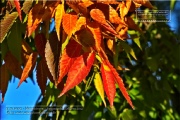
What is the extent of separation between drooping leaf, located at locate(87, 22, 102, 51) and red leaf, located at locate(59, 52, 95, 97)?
0.05ft

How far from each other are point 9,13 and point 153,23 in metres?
0.54

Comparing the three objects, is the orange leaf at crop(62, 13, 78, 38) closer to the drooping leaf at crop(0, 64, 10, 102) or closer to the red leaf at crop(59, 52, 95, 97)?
the red leaf at crop(59, 52, 95, 97)

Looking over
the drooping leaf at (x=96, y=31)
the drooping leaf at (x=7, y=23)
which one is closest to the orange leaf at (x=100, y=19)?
the drooping leaf at (x=96, y=31)

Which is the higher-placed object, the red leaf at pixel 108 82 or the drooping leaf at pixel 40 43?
the drooping leaf at pixel 40 43

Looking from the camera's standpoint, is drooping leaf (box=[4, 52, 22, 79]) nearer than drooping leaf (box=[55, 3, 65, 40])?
No

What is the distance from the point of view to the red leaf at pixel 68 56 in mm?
403

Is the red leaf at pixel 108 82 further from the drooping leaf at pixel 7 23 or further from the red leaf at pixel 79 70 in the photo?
the drooping leaf at pixel 7 23

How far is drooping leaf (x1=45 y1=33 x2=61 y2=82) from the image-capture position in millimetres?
433

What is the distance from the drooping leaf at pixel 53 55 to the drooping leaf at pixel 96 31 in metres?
0.05

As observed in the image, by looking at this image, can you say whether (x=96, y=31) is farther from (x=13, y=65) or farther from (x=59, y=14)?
(x=13, y=65)

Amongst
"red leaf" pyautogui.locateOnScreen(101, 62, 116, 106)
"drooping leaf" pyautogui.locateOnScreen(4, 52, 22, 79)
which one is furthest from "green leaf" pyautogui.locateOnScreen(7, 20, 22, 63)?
"red leaf" pyautogui.locateOnScreen(101, 62, 116, 106)

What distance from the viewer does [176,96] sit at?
3.39 feet

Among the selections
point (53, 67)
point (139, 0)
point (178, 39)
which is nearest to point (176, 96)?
point (178, 39)

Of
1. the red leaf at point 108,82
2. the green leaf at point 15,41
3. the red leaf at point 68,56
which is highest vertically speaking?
the red leaf at point 68,56
